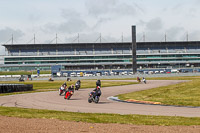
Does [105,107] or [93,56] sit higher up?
[93,56]

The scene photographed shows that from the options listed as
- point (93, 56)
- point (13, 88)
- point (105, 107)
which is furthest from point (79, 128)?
point (93, 56)

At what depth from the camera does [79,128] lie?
11.3m

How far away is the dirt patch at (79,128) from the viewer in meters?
10.7

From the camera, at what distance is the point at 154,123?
12.6 m

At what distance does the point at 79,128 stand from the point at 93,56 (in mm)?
147569

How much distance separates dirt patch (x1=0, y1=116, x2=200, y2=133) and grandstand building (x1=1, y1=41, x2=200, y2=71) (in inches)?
5439

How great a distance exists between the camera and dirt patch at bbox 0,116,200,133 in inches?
423

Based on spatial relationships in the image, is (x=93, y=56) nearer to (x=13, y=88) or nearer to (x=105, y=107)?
(x=13, y=88)

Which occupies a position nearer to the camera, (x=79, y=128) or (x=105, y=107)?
(x=79, y=128)

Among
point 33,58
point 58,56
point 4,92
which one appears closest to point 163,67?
point 58,56

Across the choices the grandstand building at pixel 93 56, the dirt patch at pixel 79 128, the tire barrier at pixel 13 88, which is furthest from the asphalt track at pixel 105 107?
the grandstand building at pixel 93 56

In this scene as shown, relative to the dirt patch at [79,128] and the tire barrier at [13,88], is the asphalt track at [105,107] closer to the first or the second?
the dirt patch at [79,128]

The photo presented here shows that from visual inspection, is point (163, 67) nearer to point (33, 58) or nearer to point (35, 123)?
Result: point (33, 58)

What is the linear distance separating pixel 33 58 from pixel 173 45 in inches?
3192
